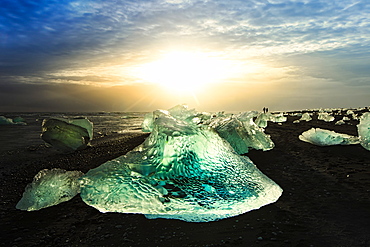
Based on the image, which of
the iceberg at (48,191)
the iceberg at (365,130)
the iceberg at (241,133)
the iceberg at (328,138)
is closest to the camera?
the iceberg at (48,191)

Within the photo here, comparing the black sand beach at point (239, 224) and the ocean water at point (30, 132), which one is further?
the ocean water at point (30, 132)

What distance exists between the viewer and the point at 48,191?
129 inches

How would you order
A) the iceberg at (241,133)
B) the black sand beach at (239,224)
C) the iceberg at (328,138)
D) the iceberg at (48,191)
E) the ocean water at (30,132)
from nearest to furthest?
the black sand beach at (239,224) < the iceberg at (48,191) < the iceberg at (241,133) < the iceberg at (328,138) < the ocean water at (30,132)

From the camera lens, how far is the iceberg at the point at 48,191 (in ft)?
10.5

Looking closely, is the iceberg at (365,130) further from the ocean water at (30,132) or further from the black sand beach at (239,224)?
the ocean water at (30,132)

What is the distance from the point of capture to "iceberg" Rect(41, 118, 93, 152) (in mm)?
7109

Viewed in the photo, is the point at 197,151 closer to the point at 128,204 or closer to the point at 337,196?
the point at 128,204

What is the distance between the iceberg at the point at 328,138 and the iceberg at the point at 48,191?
19.8 feet

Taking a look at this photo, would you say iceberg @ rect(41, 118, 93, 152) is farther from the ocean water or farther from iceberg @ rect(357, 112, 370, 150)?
iceberg @ rect(357, 112, 370, 150)

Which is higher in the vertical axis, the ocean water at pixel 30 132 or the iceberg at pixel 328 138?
the iceberg at pixel 328 138

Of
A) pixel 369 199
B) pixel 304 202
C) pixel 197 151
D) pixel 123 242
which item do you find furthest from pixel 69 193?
pixel 369 199

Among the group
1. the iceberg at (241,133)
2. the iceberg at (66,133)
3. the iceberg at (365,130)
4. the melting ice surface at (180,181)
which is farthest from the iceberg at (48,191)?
the iceberg at (365,130)

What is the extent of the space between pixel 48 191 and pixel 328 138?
635cm

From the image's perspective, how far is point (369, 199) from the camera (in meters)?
Answer: 3.18
